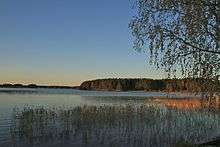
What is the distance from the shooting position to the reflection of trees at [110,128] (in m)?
20.4

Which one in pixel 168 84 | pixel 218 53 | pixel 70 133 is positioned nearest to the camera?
pixel 218 53

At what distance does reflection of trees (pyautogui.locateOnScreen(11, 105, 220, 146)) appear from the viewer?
20391 millimetres

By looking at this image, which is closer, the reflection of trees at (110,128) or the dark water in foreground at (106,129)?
the dark water in foreground at (106,129)

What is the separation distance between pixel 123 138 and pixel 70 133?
3.11 m

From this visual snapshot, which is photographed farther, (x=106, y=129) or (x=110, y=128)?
(x=110, y=128)

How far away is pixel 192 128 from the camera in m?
25.2

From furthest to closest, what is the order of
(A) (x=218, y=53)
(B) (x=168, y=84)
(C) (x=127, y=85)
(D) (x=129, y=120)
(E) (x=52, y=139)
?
(C) (x=127, y=85) → (D) (x=129, y=120) → (E) (x=52, y=139) → (B) (x=168, y=84) → (A) (x=218, y=53)

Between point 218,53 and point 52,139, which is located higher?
point 218,53

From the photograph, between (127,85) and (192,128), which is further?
(127,85)

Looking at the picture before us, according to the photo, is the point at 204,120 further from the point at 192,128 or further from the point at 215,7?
the point at 215,7

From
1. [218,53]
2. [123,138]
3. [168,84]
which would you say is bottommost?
[123,138]

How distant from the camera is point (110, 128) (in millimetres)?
24281

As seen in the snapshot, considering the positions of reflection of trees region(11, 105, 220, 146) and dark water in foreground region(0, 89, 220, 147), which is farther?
reflection of trees region(11, 105, 220, 146)

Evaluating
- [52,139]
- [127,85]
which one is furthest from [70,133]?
[127,85]
